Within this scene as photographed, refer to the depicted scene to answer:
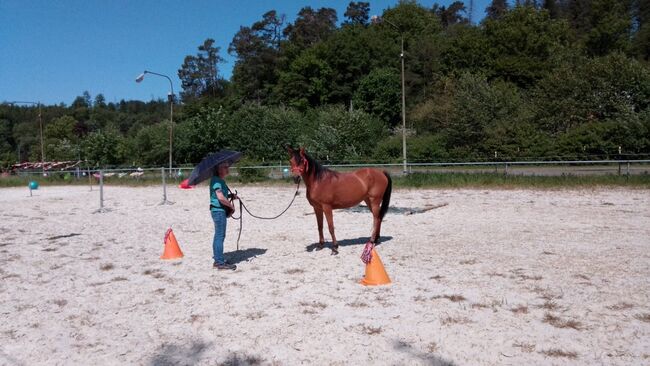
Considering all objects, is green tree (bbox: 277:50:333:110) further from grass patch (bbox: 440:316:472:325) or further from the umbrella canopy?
grass patch (bbox: 440:316:472:325)

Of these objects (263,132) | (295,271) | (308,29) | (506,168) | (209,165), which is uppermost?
(308,29)

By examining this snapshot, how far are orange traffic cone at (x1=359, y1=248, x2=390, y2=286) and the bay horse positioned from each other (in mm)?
1843

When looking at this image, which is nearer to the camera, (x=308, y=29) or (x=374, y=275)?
(x=374, y=275)

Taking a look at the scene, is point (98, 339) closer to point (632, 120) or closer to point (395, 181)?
point (395, 181)

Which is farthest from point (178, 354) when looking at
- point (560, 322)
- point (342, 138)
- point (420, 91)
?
point (420, 91)

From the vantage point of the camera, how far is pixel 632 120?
27516 millimetres

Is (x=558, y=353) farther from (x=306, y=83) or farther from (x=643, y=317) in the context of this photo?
(x=306, y=83)

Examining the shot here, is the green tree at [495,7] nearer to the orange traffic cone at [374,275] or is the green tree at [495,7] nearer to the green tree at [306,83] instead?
the green tree at [306,83]

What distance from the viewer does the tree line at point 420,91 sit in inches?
1334

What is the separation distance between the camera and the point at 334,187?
8.30 m

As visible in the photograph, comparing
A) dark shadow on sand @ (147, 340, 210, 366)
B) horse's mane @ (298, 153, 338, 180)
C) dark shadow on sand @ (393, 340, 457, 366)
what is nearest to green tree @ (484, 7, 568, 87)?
horse's mane @ (298, 153, 338, 180)

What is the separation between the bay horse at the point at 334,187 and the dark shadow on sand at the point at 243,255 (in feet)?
3.86

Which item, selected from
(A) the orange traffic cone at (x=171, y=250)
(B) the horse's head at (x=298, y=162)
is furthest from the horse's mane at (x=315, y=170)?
(A) the orange traffic cone at (x=171, y=250)

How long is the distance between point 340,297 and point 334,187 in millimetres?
2811
